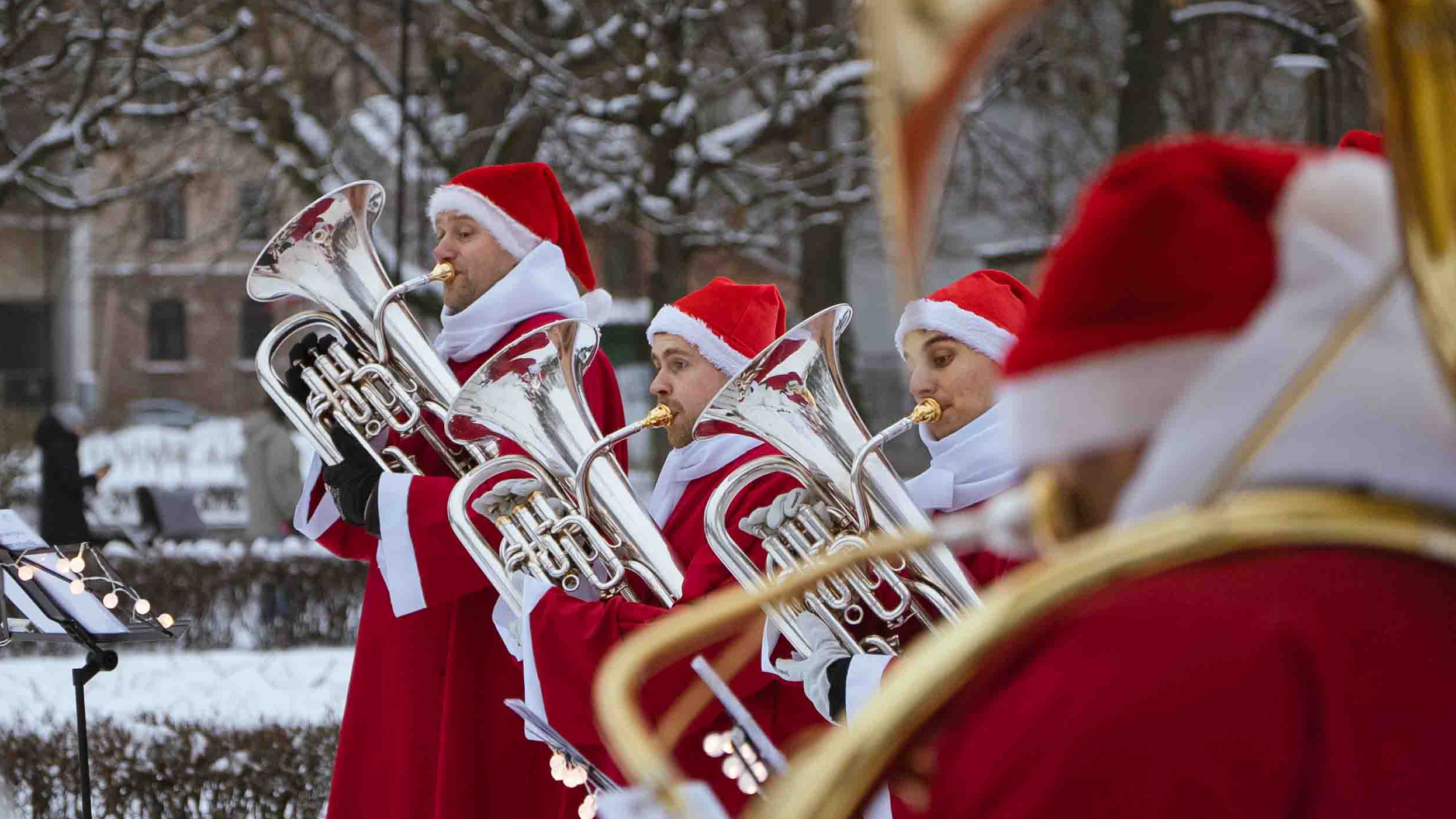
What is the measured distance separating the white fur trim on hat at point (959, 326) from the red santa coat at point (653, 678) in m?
0.45

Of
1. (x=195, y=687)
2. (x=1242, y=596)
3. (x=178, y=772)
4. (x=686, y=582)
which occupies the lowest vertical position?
(x=195, y=687)

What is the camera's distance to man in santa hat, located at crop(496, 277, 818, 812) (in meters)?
3.36

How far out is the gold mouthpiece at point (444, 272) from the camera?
4062mm

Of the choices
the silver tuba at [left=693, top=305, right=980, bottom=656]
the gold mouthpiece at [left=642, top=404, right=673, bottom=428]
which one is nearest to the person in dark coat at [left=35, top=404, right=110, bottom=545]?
the gold mouthpiece at [left=642, top=404, right=673, bottom=428]

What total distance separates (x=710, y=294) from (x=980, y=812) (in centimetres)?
284

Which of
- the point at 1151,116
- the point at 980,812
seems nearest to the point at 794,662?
the point at 980,812

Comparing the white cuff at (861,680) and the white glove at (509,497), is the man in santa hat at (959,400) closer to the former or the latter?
the white cuff at (861,680)

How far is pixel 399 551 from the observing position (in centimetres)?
370

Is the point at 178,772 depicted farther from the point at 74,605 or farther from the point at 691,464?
the point at 691,464

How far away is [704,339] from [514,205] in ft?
2.61

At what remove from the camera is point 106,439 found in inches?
993

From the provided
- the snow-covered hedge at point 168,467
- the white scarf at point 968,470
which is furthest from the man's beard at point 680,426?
the snow-covered hedge at point 168,467

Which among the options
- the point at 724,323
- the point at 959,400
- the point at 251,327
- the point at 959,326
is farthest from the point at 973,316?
the point at 251,327

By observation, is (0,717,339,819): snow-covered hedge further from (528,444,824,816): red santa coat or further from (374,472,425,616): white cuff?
(528,444,824,816): red santa coat
